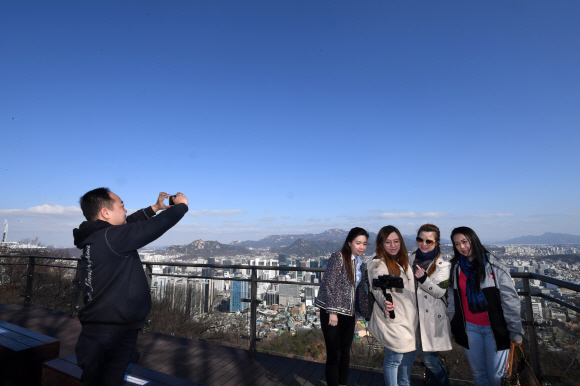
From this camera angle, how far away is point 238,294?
4.32 meters

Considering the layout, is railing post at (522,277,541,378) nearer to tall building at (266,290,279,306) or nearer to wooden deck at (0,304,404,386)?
wooden deck at (0,304,404,386)

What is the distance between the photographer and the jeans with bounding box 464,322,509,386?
234 centimetres

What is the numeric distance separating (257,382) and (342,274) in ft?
5.11

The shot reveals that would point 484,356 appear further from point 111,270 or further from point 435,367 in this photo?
point 111,270

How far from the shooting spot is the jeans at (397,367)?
2509 mm

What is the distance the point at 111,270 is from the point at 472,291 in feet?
8.71

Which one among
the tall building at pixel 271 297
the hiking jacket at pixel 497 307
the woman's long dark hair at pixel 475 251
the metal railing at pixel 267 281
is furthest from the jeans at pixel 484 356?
the tall building at pixel 271 297

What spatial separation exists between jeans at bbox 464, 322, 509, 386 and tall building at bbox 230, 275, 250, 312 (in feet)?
8.95

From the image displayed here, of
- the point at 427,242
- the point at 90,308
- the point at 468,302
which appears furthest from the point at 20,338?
the point at 468,302

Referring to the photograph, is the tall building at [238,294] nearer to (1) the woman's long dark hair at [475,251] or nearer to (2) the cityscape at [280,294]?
(2) the cityscape at [280,294]

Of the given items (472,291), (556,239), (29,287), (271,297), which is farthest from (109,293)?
(556,239)

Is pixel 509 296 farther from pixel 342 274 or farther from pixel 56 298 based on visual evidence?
pixel 56 298

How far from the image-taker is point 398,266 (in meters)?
2.63

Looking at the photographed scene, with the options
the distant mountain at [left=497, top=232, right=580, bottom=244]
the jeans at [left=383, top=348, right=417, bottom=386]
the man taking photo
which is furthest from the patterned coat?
the distant mountain at [left=497, top=232, right=580, bottom=244]
